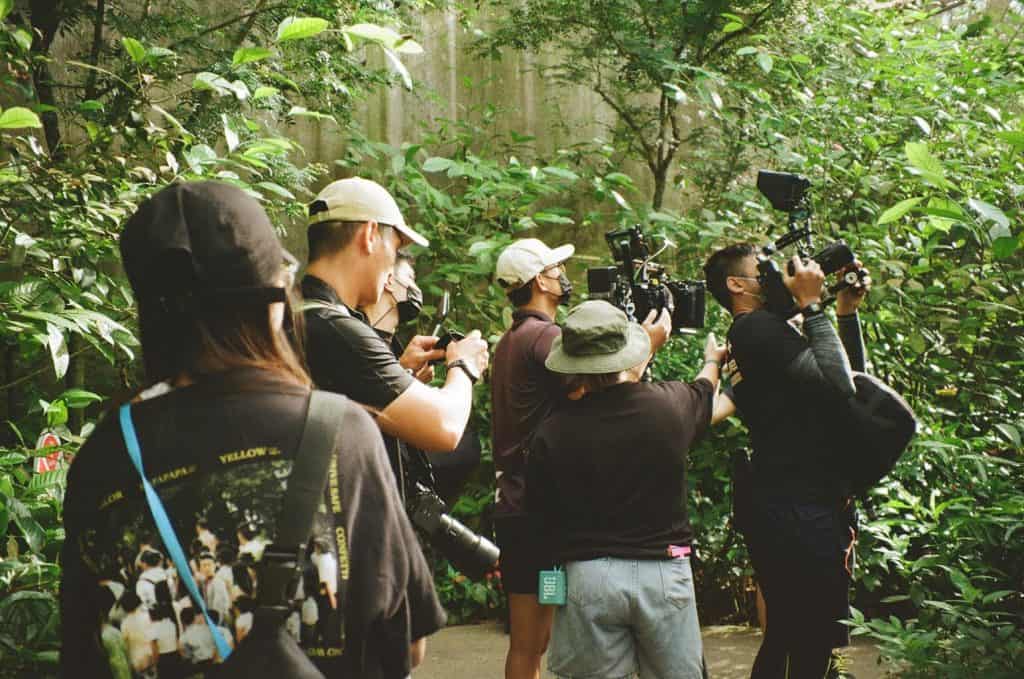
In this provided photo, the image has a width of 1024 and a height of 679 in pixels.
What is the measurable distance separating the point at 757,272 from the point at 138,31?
11.0 ft

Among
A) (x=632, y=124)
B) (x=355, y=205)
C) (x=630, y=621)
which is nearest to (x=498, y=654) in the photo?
(x=630, y=621)

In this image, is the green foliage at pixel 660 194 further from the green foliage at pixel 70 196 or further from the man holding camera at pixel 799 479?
the man holding camera at pixel 799 479

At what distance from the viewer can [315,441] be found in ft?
4.93

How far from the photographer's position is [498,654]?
5535 mm

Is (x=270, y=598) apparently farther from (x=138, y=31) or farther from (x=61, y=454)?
(x=138, y=31)

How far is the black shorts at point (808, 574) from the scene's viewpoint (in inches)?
135

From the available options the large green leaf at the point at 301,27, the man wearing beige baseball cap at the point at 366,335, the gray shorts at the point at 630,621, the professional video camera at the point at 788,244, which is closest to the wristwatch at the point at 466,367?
the man wearing beige baseball cap at the point at 366,335

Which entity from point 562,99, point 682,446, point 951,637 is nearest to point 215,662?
point 682,446

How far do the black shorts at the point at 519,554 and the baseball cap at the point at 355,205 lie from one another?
1714mm

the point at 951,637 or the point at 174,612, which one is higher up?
the point at 174,612

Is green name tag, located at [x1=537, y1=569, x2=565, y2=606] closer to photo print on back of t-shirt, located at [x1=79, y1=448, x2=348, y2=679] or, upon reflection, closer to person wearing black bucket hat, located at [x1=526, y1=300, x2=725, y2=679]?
person wearing black bucket hat, located at [x1=526, y1=300, x2=725, y2=679]

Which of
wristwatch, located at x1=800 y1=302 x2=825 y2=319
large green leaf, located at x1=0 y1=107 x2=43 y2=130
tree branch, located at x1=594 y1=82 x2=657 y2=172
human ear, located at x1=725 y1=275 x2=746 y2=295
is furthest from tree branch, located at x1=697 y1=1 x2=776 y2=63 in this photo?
large green leaf, located at x1=0 y1=107 x2=43 y2=130

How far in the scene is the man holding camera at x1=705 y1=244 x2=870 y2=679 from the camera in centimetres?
344

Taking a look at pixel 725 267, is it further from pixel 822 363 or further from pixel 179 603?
pixel 179 603
